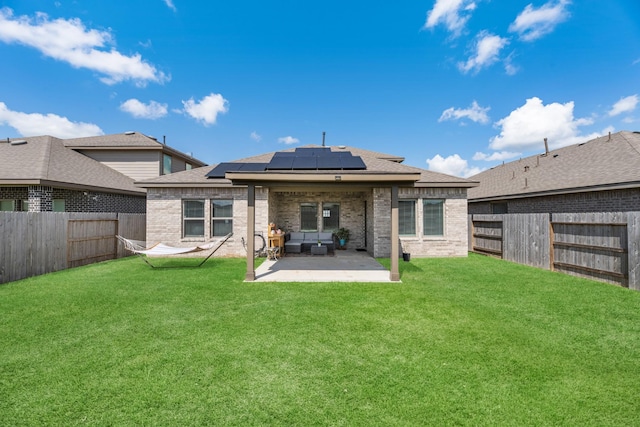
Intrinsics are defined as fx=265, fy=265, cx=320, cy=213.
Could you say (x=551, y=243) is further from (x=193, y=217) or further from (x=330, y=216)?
(x=193, y=217)

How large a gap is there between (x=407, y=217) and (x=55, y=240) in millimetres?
12396

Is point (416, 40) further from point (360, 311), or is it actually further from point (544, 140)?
point (360, 311)

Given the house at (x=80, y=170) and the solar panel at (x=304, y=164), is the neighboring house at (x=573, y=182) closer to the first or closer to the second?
the solar panel at (x=304, y=164)

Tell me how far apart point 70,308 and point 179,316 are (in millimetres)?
2274

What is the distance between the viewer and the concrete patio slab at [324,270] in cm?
718

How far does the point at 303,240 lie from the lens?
12469 millimetres

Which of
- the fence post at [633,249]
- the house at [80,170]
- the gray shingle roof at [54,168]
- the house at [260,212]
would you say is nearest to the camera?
the fence post at [633,249]

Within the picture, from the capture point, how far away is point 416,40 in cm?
1529

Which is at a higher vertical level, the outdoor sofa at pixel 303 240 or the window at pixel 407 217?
the window at pixel 407 217

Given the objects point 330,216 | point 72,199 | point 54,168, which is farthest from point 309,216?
Answer: point 54,168

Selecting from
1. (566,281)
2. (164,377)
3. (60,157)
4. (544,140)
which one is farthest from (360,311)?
(544,140)

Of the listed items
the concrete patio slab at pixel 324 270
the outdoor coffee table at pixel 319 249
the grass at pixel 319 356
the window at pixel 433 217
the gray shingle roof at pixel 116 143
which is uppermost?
the gray shingle roof at pixel 116 143

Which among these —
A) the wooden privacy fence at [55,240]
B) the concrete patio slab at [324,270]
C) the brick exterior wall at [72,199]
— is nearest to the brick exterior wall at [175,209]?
the wooden privacy fence at [55,240]

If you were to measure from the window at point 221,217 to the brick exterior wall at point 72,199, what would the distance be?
19.3 feet
